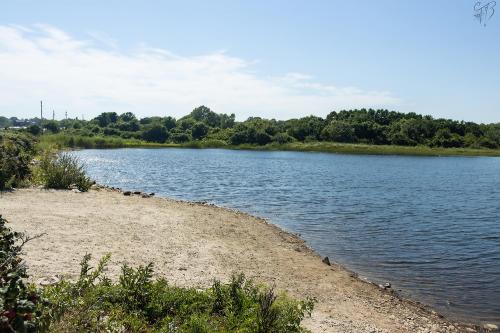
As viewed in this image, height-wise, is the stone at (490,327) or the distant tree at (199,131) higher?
the distant tree at (199,131)

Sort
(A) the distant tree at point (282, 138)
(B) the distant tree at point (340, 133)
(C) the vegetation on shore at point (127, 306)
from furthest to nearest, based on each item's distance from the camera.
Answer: (A) the distant tree at point (282, 138), (B) the distant tree at point (340, 133), (C) the vegetation on shore at point (127, 306)

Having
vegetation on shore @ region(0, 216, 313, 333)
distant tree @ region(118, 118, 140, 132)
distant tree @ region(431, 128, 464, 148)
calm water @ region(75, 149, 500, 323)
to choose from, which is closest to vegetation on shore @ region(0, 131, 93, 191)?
calm water @ region(75, 149, 500, 323)

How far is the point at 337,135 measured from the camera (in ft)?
497

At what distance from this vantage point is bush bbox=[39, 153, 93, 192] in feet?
79.9

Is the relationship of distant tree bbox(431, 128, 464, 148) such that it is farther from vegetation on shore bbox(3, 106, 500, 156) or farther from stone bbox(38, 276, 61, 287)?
stone bbox(38, 276, 61, 287)

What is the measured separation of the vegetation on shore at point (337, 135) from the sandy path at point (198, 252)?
4434 inches

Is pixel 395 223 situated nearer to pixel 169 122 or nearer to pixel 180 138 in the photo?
pixel 180 138

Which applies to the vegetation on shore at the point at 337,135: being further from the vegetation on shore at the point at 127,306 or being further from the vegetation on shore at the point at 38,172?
the vegetation on shore at the point at 127,306

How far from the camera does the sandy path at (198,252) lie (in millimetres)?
10562

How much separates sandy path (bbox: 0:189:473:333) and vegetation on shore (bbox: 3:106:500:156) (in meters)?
113

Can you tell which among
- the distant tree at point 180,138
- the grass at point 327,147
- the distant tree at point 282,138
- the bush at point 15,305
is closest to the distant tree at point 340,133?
the grass at point 327,147

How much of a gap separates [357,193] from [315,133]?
405 ft

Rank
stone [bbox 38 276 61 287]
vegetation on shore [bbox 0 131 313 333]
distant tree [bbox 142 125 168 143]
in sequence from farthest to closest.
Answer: distant tree [bbox 142 125 168 143] < stone [bbox 38 276 61 287] < vegetation on shore [bbox 0 131 313 333]

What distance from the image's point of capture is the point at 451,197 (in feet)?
124
